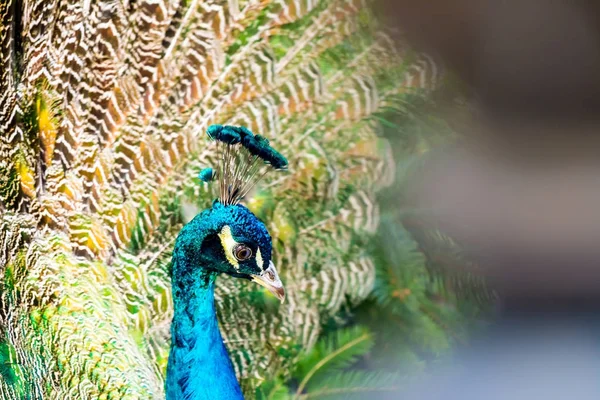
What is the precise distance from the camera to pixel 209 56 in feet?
4.03

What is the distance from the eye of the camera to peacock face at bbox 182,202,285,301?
0.95 meters

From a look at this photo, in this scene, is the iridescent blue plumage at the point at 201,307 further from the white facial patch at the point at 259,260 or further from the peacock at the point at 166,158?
the peacock at the point at 166,158

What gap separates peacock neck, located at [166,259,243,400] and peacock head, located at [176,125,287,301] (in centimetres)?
3

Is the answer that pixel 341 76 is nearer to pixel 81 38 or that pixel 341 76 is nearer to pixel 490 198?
pixel 81 38

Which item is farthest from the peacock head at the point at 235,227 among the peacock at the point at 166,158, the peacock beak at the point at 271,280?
the peacock at the point at 166,158

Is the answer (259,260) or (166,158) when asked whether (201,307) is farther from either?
(166,158)

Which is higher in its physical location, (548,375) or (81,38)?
(81,38)

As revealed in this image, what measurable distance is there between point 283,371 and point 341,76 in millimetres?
542

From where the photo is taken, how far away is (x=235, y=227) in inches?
37.4

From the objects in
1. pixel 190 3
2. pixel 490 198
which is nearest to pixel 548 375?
pixel 490 198

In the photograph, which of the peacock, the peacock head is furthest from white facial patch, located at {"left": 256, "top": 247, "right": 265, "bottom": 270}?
the peacock

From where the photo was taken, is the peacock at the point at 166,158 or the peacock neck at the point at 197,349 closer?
the peacock neck at the point at 197,349

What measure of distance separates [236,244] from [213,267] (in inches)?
2.5

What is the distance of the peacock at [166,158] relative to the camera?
3.83 feet
